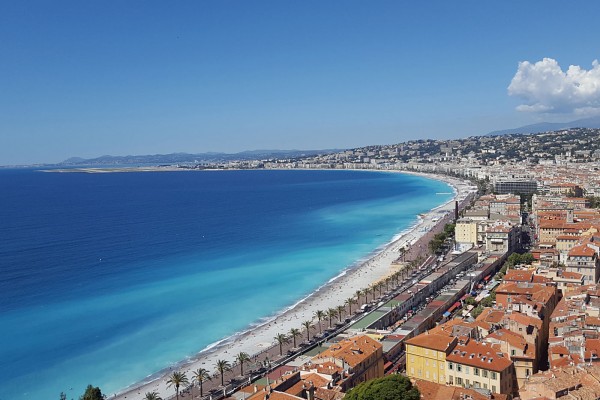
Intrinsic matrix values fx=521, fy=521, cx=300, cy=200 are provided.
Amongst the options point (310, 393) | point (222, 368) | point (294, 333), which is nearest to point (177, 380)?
point (222, 368)

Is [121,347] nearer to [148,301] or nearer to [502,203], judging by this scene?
[148,301]

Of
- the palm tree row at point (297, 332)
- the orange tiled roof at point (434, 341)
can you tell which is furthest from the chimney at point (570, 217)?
the orange tiled roof at point (434, 341)

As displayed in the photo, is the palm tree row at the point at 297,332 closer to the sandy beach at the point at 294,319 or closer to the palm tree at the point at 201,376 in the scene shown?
the palm tree at the point at 201,376

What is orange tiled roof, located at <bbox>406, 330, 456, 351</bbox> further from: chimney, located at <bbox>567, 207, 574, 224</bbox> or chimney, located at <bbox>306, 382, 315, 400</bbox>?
chimney, located at <bbox>567, 207, 574, 224</bbox>

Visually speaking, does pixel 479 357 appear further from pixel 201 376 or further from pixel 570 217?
pixel 570 217

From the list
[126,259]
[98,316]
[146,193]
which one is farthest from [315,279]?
[146,193]
